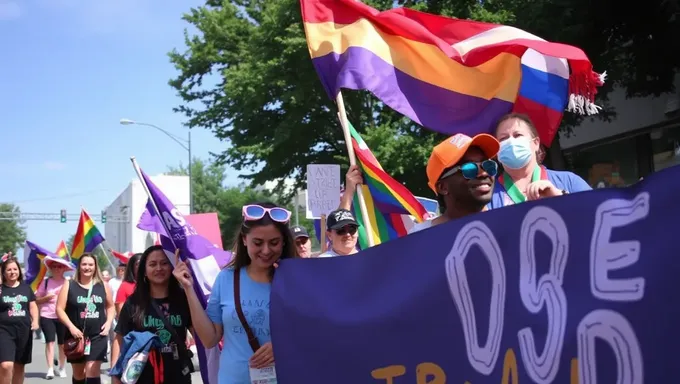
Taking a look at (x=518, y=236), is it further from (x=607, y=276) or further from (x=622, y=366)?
(x=622, y=366)

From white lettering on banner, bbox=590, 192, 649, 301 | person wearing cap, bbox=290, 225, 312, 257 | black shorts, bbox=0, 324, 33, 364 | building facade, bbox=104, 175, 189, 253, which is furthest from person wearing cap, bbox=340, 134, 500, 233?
building facade, bbox=104, 175, 189, 253

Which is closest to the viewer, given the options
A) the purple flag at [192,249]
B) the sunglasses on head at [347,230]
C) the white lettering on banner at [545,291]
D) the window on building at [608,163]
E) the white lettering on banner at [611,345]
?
the white lettering on banner at [611,345]

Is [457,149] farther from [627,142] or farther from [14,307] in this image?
[627,142]

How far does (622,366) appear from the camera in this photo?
73.2 inches

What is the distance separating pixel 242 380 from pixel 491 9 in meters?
13.6

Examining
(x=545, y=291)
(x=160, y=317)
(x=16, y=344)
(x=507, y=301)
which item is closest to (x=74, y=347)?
(x=16, y=344)

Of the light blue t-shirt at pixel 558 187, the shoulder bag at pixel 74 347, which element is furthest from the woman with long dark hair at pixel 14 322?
the light blue t-shirt at pixel 558 187

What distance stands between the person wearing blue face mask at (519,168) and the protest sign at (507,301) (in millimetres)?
865

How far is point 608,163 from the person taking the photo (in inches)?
688

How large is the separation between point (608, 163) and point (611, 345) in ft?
54.1

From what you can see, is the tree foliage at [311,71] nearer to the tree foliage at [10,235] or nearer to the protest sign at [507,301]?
the protest sign at [507,301]

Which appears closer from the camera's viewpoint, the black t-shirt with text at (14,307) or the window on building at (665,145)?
the black t-shirt with text at (14,307)

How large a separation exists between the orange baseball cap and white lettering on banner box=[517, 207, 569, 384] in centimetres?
92

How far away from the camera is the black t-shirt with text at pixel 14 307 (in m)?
8.77
